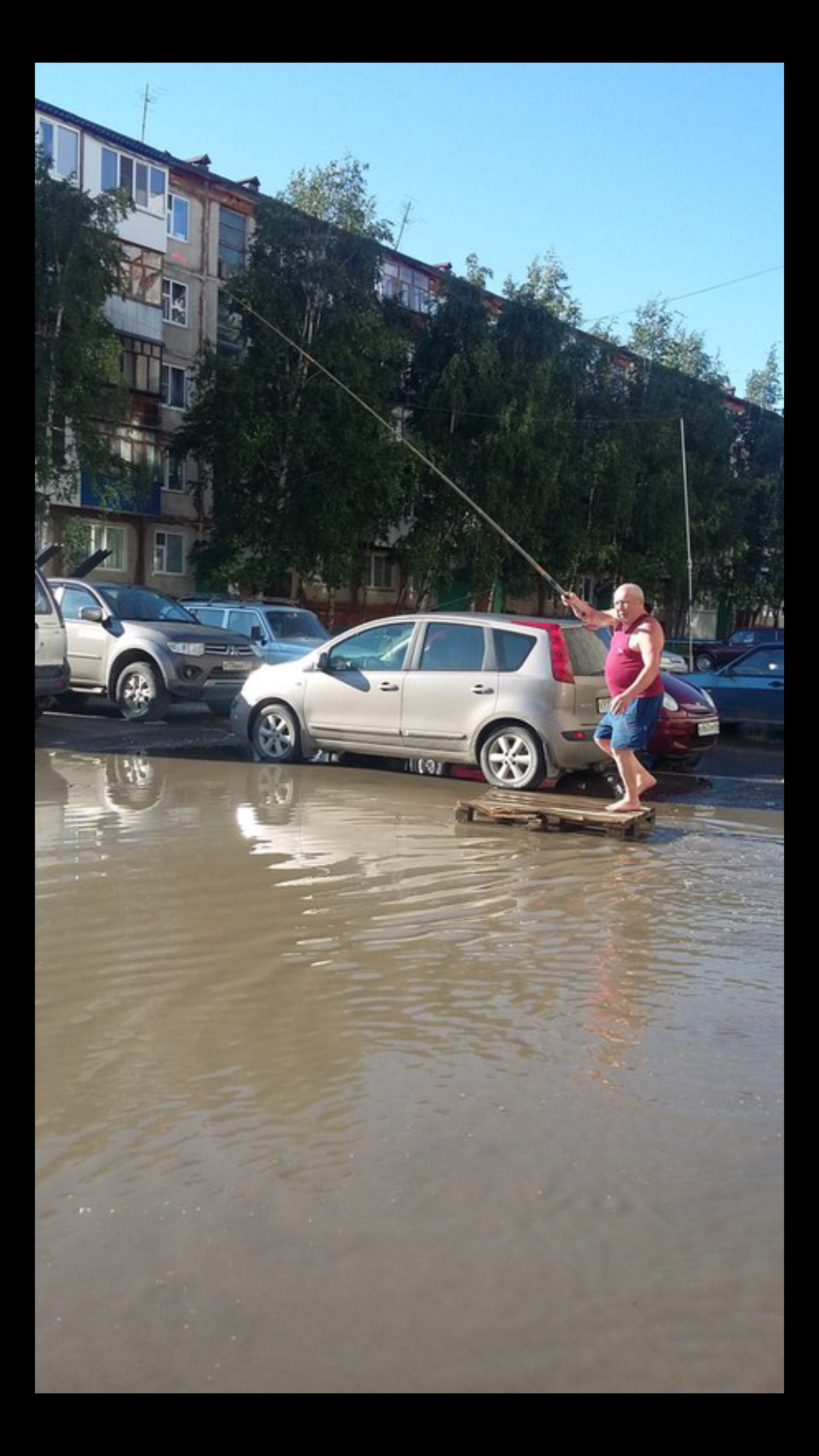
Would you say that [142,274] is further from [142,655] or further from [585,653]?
[585,653]

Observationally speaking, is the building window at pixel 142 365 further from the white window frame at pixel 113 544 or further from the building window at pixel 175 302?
the white window frame at pixel 113 544

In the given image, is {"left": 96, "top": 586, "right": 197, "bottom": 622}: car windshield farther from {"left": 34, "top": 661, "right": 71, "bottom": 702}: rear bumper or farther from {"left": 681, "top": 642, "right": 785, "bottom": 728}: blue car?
{"left": 681, "top": 642, "right": 785, "bottom": 728}: blue car

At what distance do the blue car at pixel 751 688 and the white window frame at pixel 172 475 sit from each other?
22.2m

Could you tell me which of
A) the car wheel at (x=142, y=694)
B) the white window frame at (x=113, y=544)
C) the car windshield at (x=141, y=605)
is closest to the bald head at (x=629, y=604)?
the car wheel at (x=142, y=694)

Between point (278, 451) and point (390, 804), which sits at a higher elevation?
point (278, 451)

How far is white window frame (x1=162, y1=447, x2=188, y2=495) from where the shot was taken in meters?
39.2

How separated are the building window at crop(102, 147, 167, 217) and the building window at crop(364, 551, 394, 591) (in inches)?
520

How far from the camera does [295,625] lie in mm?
20156

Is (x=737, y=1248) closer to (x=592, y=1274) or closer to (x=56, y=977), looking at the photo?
(x=592, y=1274)

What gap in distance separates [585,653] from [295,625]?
27.9 ft

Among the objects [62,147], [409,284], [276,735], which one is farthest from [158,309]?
[276,735]

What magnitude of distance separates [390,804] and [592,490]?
35022 millimetres
